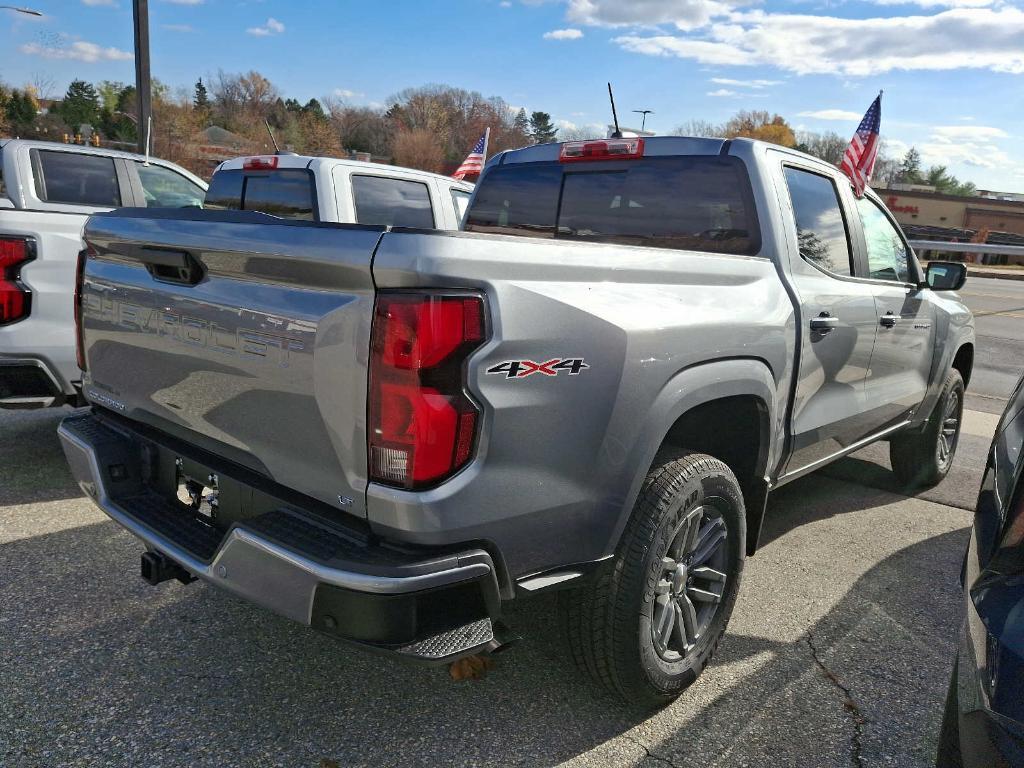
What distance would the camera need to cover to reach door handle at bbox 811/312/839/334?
3287 mm

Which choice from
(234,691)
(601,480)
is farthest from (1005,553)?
(234,691)

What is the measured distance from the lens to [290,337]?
6.71 ft

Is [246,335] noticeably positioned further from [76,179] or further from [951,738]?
[76,179]

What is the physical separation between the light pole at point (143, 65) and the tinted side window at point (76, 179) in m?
7.00

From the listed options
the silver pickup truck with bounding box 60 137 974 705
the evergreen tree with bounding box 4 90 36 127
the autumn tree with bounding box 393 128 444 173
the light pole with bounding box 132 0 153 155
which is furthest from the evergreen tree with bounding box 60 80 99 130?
the silver pickup truck with bounding box 60 137 974 705

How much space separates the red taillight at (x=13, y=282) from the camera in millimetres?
4578

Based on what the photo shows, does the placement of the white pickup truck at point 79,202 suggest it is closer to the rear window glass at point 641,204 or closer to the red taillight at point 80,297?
the rear window glass at point 641,204

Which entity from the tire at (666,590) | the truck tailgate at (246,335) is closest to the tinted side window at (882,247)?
the tire at (666,590)

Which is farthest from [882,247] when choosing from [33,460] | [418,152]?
[418,152]

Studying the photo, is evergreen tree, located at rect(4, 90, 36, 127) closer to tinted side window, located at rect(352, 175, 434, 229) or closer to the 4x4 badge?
tinted side window, located at rect(352, 175, 434, 229)

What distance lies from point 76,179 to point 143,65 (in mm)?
8038

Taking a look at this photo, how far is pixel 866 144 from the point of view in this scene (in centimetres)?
938

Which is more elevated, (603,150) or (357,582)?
(603,150)

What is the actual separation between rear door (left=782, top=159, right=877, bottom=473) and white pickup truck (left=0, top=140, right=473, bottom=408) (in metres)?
2.45
